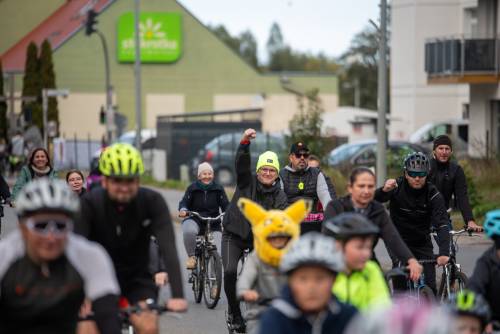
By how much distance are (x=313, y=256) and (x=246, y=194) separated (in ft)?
18.0

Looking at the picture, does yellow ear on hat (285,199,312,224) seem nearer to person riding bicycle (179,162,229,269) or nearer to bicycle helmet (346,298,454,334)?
bicycle helmet (346,298,454,334)

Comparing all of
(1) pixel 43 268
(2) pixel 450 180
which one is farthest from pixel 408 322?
(2) pixel 450 180

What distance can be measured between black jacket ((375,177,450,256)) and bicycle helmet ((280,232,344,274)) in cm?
547

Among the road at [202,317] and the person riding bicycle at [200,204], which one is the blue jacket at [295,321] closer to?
the road at [202,317]

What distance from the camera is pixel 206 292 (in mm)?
14008

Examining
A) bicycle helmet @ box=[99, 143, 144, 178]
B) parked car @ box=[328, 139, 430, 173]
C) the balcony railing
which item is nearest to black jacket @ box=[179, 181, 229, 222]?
bicycle helmet @ box=[99, 143, 144, 178]

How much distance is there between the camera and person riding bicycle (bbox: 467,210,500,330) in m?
6.97

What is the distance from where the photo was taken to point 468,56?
128 feet

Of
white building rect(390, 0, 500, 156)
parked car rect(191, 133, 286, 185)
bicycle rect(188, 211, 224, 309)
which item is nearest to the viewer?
bicycle rect(188, 211, 224, 309)

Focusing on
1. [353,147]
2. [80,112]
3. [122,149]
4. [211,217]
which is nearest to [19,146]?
[353,147]

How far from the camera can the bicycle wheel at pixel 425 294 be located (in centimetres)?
1056

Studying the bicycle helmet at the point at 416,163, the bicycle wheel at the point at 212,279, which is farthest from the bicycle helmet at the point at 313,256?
the bicycle wheel at the point at 212,279

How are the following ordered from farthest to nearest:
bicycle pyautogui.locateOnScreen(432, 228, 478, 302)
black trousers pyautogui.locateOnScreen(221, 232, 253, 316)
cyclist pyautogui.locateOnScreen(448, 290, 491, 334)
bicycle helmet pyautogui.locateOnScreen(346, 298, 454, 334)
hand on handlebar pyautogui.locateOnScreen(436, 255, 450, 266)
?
bicycle pyautogui.locateOnScreen(432, 228, 478, 302) → black trousers pyautogui.locateOnScreen(221, 232, 253, 316) → hand on handlebar pyautogui.locateOnScreen(436, 255, 450, 266) → cyclist pyautogui.locateOnScreen(448, 290, 491, 334) → bicycle helmet pyautogui.locateOnScreen(346, 298, 454, 334)

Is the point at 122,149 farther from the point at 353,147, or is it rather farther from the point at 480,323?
the point at 353,147
